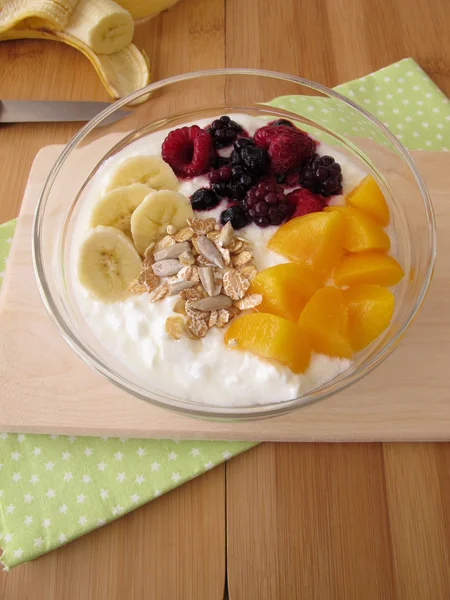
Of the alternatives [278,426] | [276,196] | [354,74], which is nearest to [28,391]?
[278,426]

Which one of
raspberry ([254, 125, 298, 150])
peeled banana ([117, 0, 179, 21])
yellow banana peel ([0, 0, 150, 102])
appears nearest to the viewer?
raspberry ([254, 125, 298, 150])

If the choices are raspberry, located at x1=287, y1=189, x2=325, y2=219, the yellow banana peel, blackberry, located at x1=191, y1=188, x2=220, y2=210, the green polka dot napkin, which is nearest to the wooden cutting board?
the green polka dot napkin

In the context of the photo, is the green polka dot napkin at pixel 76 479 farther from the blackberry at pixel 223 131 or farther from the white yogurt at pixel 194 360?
the blackberry at pixel 223 131

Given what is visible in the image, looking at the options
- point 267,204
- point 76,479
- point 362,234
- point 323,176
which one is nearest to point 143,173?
point 267,204

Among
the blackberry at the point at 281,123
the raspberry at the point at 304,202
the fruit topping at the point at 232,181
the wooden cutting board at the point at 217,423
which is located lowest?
the wooden cutting board at the point at 217,423

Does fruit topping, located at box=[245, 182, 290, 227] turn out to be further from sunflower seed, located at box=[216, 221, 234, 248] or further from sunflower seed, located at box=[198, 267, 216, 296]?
sunflower seed, located at box=[198, 267, 216, 296]

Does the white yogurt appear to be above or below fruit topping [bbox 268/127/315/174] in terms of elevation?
below

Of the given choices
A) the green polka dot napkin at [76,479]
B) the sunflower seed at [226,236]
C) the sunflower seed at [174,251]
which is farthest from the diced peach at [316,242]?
the green polka dot napkin at [76,479]
